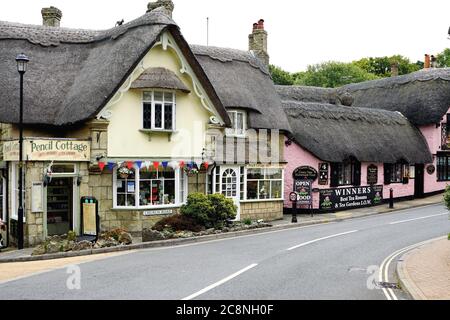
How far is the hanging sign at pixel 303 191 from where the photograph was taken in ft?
96.4

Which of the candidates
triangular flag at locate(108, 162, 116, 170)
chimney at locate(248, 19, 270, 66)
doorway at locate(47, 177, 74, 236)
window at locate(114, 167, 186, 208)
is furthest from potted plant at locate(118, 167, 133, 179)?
chimney at locate(248, 19, 270, 66)

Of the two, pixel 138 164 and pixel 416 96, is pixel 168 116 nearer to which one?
pixel 138 164

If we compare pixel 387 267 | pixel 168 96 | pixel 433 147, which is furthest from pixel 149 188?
pixel 433 147

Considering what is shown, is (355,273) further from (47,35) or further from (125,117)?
(47,35)

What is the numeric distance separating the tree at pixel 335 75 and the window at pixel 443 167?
108 feet

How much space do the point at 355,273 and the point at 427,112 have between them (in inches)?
1130

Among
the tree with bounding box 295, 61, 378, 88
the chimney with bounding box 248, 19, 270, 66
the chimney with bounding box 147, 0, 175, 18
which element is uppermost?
the tree with bounding box 295, 61, 378, 88

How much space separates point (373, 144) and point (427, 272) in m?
21.9

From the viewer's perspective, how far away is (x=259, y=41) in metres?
32.3

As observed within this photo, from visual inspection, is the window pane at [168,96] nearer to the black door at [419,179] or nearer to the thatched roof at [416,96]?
the black door at [419,179]

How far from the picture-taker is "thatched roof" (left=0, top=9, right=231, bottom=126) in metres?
21.5

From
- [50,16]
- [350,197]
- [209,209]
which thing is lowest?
[350,197]

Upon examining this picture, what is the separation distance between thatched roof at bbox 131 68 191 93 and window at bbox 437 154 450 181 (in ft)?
82.6

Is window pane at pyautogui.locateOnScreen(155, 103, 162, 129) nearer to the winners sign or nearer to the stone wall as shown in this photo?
the stone wall
